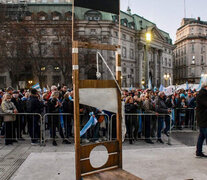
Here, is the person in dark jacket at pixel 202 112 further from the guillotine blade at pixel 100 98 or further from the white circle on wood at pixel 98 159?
the guillotine blade at pixel 100 98

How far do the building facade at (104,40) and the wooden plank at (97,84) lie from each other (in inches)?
1364

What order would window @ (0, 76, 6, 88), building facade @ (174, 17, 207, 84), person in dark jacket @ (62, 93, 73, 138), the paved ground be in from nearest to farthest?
the paved ground
person in dark jacket @ (62, 93, 73, 138)
window @ (0, 76, 6, 88)
building facade @ (174, 17, 207, 84)

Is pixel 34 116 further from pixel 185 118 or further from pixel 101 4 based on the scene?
pixel 185 118

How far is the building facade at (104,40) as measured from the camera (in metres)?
42.4

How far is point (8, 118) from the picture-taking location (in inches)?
353

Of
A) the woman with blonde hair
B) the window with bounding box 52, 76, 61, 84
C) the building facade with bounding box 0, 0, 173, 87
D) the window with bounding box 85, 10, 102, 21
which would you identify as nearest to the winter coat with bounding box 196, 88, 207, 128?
the woman with blonde hair

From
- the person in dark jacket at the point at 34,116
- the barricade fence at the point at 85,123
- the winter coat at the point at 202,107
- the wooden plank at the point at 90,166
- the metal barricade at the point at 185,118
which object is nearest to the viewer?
the wooden plank at the point at 90,166

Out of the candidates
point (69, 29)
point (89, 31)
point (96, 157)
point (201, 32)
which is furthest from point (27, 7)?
point (201, 32)

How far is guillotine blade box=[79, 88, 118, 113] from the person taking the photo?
4.27 meters

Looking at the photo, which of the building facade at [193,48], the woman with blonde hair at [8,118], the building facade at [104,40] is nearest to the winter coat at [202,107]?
the woman with blonde hair at [8,118]

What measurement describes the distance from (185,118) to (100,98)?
32.6ft

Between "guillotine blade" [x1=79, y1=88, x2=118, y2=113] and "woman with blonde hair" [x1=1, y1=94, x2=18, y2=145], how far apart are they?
18.8ft

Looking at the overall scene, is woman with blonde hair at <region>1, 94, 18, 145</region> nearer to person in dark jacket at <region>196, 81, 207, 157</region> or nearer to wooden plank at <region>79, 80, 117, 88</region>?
wooden plank at <region>79, 80, 117, 88</region>

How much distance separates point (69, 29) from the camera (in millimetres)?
38281
